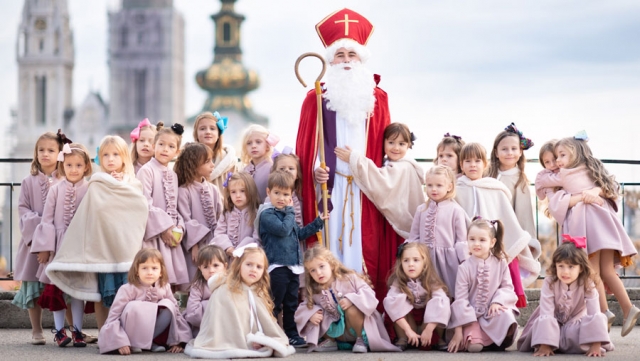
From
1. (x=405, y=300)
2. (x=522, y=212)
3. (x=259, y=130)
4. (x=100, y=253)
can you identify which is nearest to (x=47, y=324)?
(x=100, y=253)

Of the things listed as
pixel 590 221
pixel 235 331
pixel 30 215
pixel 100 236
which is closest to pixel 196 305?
pixel 235 331

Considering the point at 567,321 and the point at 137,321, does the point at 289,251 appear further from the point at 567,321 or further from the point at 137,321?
the point at 567,321

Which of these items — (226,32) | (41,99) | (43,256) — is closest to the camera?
(43,256)

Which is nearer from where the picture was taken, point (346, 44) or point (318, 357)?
point (318, 357)

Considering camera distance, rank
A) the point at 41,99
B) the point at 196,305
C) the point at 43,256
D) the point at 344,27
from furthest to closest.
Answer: the point at 41,99
the point at 344,27
the point at 43,256
the point at 196,305

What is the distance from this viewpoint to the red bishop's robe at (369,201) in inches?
287

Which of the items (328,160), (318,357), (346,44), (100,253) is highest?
(346,44)

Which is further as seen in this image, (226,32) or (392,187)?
(226,32)

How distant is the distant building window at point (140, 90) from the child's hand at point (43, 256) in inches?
3277

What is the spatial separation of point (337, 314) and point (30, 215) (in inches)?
83.3

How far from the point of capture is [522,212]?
7.55 metres

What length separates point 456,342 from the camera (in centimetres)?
666

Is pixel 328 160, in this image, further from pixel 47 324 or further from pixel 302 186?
pixel 47 324

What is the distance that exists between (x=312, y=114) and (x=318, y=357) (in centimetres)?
181
